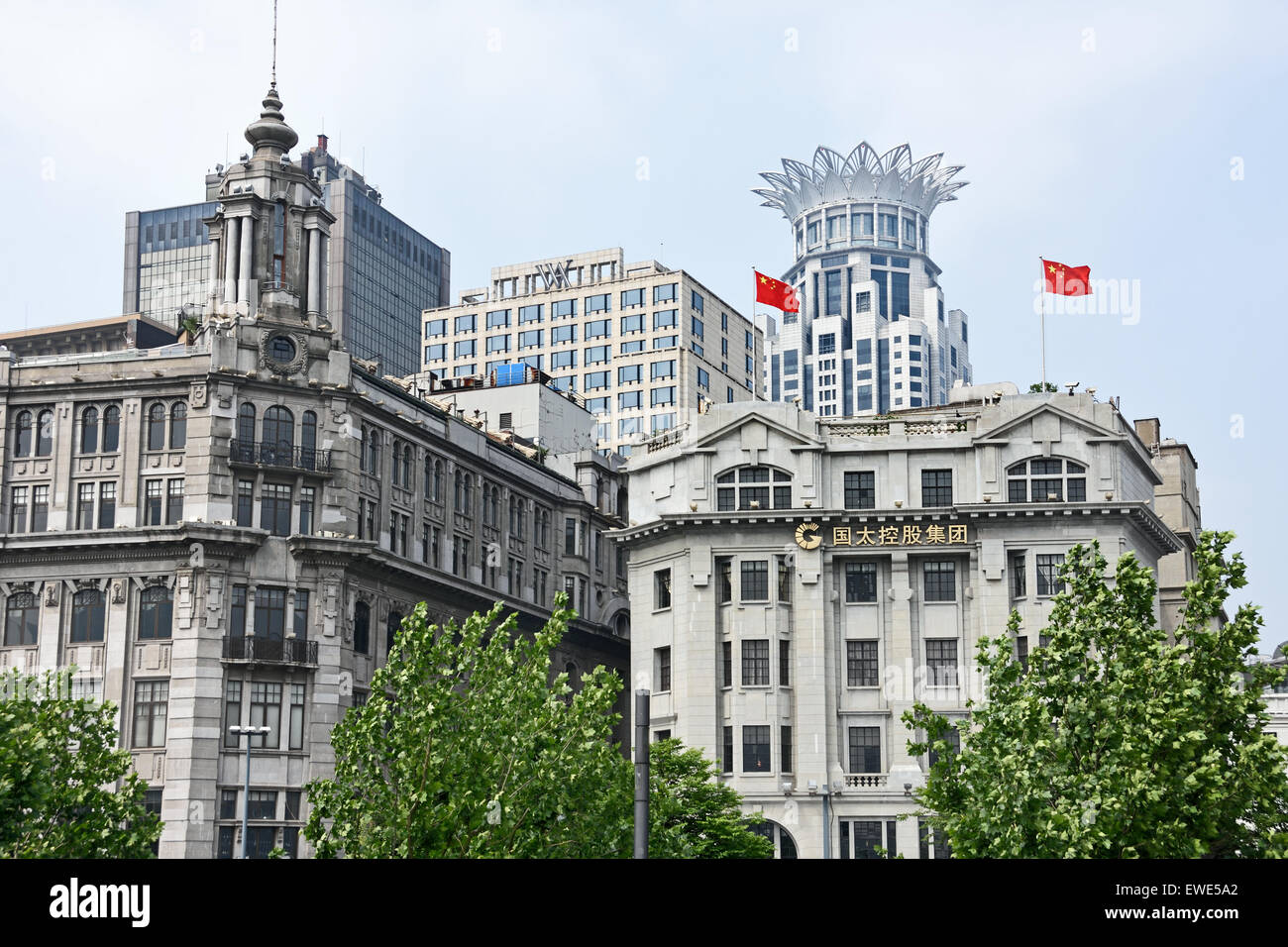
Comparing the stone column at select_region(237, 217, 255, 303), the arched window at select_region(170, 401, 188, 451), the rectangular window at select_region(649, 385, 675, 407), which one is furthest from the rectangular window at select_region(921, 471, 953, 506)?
the rectangular window at select_region(649, 385, 675, 407)

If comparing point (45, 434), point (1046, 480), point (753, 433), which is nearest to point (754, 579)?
point (753, 433)

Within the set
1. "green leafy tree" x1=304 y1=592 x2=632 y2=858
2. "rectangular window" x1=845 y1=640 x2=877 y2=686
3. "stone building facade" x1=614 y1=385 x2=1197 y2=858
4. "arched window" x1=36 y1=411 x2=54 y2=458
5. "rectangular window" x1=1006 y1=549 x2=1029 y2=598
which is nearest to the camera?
"green leafy tree" x1=304 y1=592 x2=632 y2=858

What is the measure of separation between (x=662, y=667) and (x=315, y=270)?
27.3 metres

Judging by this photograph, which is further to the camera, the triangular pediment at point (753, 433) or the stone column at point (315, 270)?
the stone column at point (315, 270)

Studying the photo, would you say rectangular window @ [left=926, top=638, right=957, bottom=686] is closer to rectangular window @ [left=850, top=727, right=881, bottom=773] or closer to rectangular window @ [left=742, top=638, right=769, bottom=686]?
rectangular window @ [left=850, top=727, right=881, bottom=773]

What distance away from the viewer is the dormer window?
83125 mm

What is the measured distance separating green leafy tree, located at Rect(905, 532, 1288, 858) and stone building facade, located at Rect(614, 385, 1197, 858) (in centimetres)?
3213

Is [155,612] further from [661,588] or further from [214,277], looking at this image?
[661,588]

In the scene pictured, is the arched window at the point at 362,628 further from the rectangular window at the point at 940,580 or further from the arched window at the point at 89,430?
the rectangular window at the point at 940,580

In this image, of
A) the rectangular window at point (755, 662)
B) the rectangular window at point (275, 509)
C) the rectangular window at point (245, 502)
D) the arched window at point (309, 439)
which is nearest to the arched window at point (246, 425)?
the rectangular window at point (245, 502)

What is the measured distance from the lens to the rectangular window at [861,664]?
81062 millimetres

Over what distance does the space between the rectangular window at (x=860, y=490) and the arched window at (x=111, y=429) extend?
35304 mm

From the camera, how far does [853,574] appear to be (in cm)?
8250
